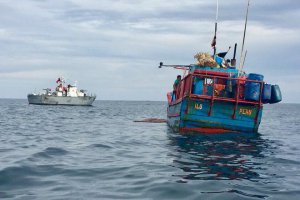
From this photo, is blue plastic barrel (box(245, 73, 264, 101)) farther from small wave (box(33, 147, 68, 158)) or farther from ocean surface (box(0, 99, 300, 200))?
small wave (box(33, 147, 68, 158))

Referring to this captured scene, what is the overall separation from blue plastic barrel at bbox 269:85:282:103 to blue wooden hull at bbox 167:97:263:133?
40.0 inches

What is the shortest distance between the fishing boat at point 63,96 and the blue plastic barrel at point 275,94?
61.0 metres

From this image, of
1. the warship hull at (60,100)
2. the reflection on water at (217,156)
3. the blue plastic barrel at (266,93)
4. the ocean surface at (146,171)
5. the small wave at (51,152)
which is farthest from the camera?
the warship hull at (60,100)

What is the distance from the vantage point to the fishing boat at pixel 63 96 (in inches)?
3022

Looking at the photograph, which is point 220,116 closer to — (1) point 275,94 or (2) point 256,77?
(2) point 256,77

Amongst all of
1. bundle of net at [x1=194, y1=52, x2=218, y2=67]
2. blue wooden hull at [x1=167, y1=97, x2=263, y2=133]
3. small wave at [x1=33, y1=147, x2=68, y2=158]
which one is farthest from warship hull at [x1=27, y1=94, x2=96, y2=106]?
small wave at [x1=33, y1=147, x2=68, y2=158]

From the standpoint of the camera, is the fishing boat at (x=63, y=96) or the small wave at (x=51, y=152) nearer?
the small wave at (x=51, y=152)

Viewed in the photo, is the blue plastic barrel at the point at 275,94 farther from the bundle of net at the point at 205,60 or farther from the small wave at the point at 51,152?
the small wave at the point at 51,152

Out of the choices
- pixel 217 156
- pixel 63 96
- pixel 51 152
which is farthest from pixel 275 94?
pixel 63 96

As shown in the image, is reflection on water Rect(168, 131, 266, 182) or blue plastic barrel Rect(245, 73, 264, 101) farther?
blue plastic barrel Rect(245, 73, 264, 101)

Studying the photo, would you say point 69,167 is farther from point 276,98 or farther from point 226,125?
point 276,98

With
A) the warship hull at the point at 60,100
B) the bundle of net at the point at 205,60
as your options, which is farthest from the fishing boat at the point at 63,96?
the bundle of net at the point at 205,60

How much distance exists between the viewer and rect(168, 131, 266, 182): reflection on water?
9734 millimetres

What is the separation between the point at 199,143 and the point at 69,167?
24.3 ft
